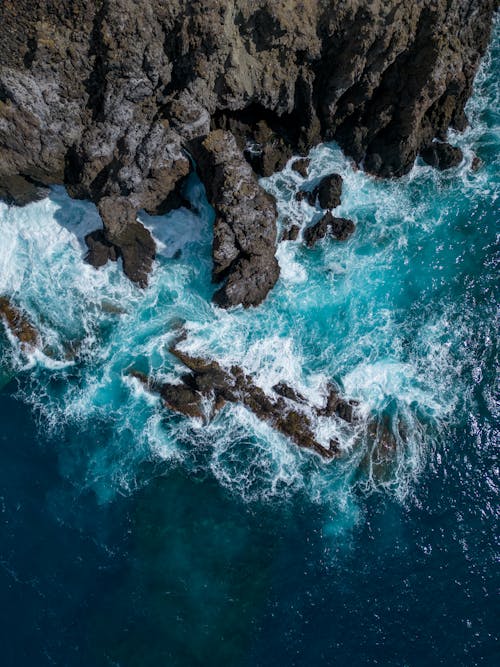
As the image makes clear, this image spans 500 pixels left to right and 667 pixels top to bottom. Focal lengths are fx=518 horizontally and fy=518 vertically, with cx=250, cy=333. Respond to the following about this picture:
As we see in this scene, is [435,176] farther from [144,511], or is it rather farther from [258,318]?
[144,511]

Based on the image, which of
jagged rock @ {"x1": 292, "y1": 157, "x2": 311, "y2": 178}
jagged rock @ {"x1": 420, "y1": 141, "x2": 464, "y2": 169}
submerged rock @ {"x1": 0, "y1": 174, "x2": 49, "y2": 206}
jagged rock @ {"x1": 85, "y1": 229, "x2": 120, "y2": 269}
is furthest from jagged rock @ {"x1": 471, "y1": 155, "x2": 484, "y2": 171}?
submerged rock @ {"x1": 0, "y1": 174, "x2": 49, "y2": 206}

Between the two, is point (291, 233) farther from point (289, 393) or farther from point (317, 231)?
point (289, 393)

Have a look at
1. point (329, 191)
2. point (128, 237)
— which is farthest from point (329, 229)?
point (128, 237)

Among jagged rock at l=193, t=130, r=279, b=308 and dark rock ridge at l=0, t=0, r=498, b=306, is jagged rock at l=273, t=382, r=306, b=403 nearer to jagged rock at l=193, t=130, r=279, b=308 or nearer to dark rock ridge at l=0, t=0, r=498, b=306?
dark rock ridge at l=0, t=0, r=498, b=306

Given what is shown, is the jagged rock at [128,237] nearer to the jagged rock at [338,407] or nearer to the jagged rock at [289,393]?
the jagged rock at [289,393]

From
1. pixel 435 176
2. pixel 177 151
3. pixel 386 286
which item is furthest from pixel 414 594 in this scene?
pixel 177 151
